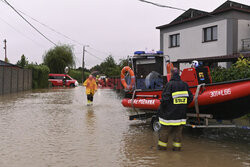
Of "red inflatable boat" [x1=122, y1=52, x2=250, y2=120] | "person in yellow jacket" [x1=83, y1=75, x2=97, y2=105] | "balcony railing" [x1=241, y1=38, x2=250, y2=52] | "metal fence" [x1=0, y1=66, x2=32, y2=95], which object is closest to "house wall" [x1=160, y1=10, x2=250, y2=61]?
"balcony railing" [x1=241, y1=38, x2=250, y2=52]

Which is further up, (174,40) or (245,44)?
(174,40)

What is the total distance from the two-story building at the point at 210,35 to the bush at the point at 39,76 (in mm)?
15151

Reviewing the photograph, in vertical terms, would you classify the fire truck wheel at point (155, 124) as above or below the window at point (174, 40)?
below

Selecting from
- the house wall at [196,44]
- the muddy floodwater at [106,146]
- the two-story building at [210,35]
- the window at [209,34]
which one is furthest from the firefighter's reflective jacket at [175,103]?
the window at [209,34]

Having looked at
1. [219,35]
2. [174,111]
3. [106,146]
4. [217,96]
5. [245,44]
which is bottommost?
[106,146]

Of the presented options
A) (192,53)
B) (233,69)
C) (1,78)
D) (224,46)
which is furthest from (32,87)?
(233,69)

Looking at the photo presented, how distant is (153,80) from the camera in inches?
384

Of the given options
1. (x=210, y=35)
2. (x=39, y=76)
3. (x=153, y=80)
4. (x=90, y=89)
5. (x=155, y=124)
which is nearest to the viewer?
(x=155, y=124)

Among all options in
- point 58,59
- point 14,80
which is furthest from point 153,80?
point 58,59

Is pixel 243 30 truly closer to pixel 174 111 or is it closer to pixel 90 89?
pixel 90 89

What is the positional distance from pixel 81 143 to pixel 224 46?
726 inches

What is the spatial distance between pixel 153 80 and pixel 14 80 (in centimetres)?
2068

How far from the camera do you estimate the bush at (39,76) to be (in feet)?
115

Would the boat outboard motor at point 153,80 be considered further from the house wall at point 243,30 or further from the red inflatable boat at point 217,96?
the house wall at point 243,30
